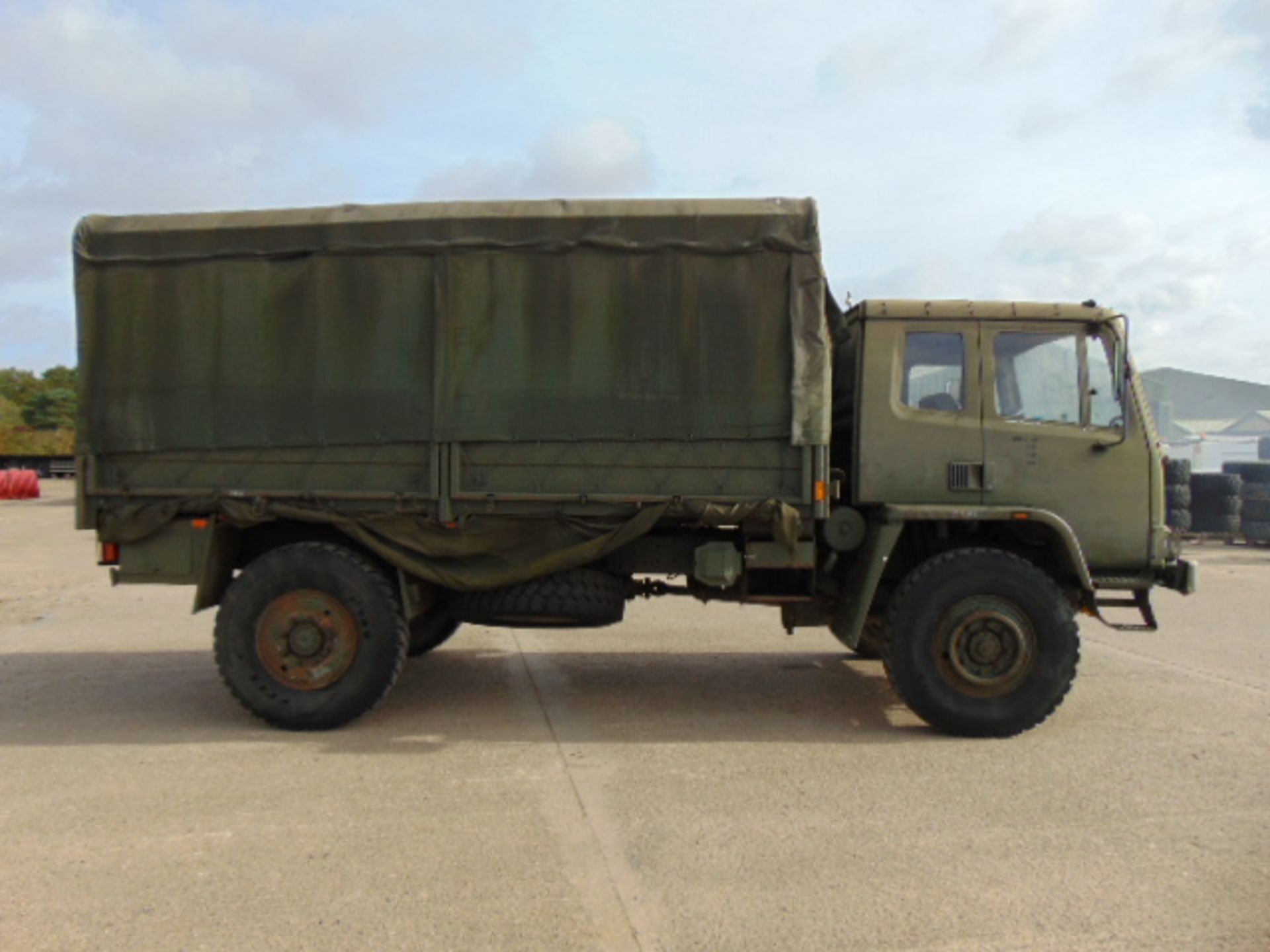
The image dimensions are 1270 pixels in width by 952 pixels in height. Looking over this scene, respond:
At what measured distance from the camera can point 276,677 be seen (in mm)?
5910

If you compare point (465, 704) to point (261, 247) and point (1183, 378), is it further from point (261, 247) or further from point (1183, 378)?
point (1183, 378)

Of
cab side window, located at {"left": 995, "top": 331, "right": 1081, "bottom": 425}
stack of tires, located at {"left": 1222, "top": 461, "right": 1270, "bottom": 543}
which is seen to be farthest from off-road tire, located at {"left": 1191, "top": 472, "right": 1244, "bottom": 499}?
cab side window, located at {"left": 995, "top": 331, "right": 1081, "bottom": 425}

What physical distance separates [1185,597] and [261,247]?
11636 mm

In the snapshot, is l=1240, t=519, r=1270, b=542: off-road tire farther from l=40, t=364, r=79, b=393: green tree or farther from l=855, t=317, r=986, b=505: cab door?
l=40, t=364, r=79, b=393: green tree

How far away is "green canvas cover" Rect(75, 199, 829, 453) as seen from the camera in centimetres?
582

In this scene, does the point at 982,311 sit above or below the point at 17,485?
above

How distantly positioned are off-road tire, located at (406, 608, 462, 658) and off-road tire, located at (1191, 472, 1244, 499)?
1551cm

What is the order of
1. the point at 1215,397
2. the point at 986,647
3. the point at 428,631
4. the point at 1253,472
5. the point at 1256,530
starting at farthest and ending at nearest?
the point at 1215,397, the point at 1253,472, the point at 1256,530, the point at 428,631, the point at 986,647

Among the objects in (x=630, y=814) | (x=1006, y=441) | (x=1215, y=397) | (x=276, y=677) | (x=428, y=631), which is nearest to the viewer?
(x=630, y=814)

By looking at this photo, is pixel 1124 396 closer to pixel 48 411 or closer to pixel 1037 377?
pixel 1037 377

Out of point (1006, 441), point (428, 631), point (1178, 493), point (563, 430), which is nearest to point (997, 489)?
point (1006, 441)

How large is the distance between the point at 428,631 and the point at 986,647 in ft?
13.6

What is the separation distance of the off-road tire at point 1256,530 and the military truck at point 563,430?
14.1m

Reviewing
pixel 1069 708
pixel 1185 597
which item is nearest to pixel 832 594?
pixel 1069 708
